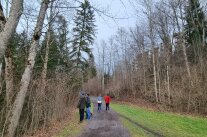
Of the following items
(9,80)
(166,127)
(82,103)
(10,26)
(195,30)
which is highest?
(195,30)

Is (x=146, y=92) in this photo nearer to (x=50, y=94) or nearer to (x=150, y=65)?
(x=150, y=65)

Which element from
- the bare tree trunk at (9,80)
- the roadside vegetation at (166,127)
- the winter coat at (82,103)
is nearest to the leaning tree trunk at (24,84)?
the bare tree trunk at (9,80)

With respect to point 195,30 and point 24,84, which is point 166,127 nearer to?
point 24,84

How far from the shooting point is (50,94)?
16.2 m

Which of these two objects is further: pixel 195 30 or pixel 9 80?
pixel 195 30

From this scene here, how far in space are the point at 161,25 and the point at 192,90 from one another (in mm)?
10960

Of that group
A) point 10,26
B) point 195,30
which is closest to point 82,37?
point 195,30

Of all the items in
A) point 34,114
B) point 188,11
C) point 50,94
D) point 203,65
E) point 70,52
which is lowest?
point 34,114

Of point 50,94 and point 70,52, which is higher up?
point 70,52

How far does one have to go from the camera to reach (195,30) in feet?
134

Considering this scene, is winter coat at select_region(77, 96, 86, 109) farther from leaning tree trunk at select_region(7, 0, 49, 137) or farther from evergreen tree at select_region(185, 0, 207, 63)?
evergreen tree at select_region(185, 0, 207, 63)

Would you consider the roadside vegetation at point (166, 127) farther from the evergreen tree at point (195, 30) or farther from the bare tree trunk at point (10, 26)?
the evergreen tree at point (195, 30)

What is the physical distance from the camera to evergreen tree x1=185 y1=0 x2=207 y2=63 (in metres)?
36.6

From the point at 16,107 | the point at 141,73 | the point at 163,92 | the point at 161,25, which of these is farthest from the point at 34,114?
the point at 141,73
